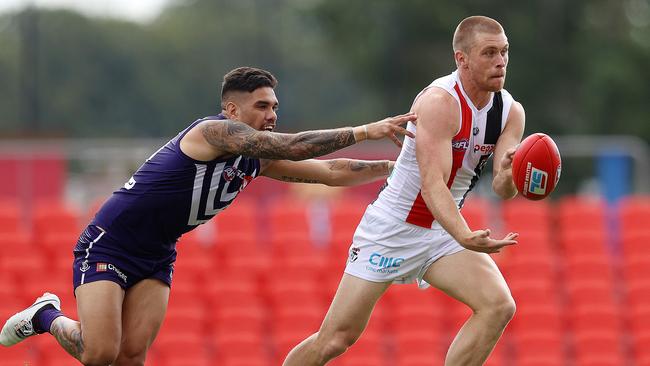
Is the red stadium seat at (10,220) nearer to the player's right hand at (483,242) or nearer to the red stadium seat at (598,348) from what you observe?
the red stadium seat at (598,348)

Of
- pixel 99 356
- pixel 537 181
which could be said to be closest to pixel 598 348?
pixel 537 181

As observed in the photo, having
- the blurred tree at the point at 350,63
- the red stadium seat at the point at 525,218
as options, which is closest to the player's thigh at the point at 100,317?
the red stadium seat at the point at 525,218

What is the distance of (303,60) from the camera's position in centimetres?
3412

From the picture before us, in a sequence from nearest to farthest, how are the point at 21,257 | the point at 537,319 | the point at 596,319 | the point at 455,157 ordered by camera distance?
the point at 455,157 → the point at 537,319 → the point at 596,319 → the point at 21,257

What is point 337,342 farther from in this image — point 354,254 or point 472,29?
point 472,29

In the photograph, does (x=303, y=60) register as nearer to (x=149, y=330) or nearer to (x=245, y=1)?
(x=245, y=1)

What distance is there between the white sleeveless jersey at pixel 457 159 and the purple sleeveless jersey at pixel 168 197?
911 mm

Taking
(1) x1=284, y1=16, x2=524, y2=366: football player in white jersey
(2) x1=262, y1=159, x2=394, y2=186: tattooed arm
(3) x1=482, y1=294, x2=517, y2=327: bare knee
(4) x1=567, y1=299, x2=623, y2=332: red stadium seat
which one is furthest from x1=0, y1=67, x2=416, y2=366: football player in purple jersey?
(4) x1=567, y1=299, x2=623, y2=332: red stadium seat

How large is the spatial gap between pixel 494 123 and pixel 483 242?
95 centimetres

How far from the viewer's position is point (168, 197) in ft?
23.0

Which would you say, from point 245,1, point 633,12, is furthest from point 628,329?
point 245,1

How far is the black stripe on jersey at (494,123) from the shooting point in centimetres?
699

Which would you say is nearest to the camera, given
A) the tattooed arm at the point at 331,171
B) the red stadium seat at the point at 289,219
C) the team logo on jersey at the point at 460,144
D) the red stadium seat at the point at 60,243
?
the team logo on jersey at the point at 460,144

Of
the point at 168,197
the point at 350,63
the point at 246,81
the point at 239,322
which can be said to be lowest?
the point at 239,322
